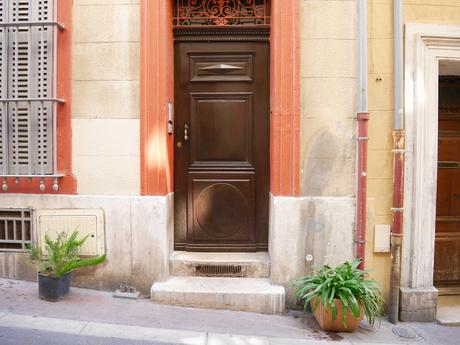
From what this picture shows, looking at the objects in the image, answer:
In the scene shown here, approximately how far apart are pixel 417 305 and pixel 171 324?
9.20 ft

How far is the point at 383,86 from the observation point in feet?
15.2

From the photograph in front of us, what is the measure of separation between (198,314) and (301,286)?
1178 millimetres

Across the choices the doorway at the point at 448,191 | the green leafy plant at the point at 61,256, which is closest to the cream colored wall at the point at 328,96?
the doorway at the point at 448,191

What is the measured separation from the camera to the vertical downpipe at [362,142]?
4508 mm

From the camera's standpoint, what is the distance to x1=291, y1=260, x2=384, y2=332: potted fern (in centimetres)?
396

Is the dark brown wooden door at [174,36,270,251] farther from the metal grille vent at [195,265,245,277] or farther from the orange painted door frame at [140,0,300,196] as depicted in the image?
the orange painted door frame at [140,0,300,196]

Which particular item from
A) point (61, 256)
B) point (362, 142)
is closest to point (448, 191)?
point (362, 142)

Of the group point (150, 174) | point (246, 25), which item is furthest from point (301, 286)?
point (246, 25)

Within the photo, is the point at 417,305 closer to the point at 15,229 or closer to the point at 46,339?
the point at 46,339

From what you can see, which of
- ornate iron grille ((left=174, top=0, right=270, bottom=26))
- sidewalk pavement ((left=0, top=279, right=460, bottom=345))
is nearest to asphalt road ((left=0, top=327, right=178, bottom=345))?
sidewalk pavement ((left=0, top=279, right=460, bottom=345))

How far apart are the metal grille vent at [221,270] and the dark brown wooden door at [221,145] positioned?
0.38m

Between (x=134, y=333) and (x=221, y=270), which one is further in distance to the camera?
(x=221, y=270)

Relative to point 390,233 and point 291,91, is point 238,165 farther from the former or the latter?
point 390,233

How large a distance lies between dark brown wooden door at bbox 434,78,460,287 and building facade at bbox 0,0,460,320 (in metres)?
0.76
